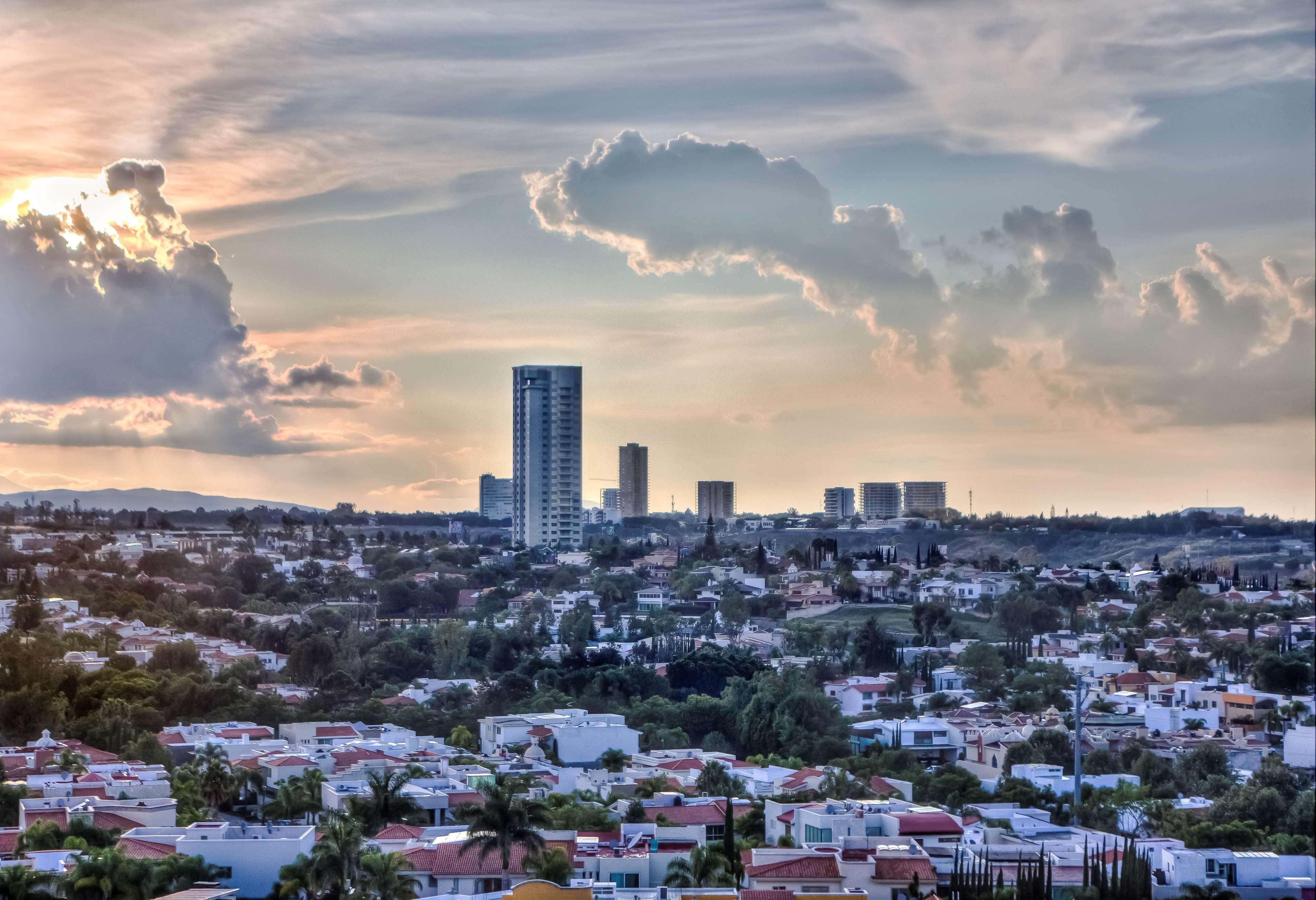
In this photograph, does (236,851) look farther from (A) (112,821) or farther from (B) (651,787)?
(B) (651,787)

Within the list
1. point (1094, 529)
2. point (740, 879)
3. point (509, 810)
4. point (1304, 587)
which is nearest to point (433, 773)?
point (509, 810)

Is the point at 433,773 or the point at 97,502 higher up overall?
the point at 97,502

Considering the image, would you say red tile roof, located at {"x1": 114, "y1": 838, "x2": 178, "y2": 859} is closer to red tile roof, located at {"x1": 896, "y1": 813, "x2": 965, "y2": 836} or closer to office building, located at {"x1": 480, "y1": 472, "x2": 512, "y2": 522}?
red tile roof, located at {"x1": 896, "y1": 813, "x2": 965, "y2": 836}

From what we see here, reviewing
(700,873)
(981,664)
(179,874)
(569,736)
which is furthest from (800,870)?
(981,664)

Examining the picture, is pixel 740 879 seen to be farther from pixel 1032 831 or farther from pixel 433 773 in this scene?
pixel 433 773

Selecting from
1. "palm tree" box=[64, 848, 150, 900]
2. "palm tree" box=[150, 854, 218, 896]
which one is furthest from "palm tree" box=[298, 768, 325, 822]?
"palm tree" box=[64, 848, 150, 900]

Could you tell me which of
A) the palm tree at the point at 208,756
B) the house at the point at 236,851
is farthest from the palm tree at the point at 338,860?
Answer: the palm tree at the point at 208,756
